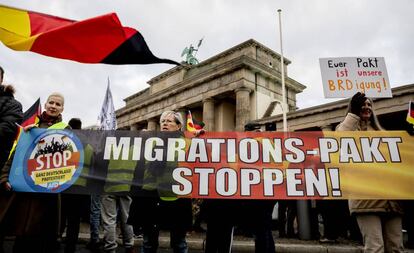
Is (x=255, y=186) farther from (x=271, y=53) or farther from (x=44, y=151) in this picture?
(x=271, y=53)

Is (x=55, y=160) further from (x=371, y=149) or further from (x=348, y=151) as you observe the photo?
(x=371, y=149)

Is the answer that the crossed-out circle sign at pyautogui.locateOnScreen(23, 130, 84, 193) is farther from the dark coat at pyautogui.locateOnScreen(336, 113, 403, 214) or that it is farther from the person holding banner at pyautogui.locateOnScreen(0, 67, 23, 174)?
the dark coat at pyautogui.locateOnScreen(336, 113, 403, 214)

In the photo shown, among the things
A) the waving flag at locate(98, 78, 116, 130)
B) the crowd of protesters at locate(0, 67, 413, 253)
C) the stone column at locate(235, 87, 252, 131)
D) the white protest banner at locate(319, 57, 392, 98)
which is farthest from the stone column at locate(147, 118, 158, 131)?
the crowd of protesters at locate(0, 67, 413, 253)

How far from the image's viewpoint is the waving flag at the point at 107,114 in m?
7.38

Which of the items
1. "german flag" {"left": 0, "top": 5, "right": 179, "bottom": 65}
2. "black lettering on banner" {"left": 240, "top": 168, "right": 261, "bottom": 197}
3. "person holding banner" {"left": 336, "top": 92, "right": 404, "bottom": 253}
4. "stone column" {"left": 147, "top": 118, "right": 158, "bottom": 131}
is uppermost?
"stone column" {"left": 147, "top": 118, "right": 158, "bottom": 131}

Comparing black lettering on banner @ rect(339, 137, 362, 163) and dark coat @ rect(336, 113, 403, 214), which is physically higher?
black lettering on banner @ rect(339, 137, 362, 163)

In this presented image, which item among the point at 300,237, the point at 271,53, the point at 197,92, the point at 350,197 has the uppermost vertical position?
the point at 271,53

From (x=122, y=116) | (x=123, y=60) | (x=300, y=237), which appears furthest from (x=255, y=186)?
(x=122, y=116)

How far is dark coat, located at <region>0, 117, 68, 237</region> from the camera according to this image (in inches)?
122

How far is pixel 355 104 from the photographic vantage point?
364cm

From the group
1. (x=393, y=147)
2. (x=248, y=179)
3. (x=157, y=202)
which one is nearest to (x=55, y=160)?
(x=157, y=202)

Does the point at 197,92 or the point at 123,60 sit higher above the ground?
the point at 197,92

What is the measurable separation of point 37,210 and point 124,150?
1152 mm

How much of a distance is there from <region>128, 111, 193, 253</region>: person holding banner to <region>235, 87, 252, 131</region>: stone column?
18.1 metres
